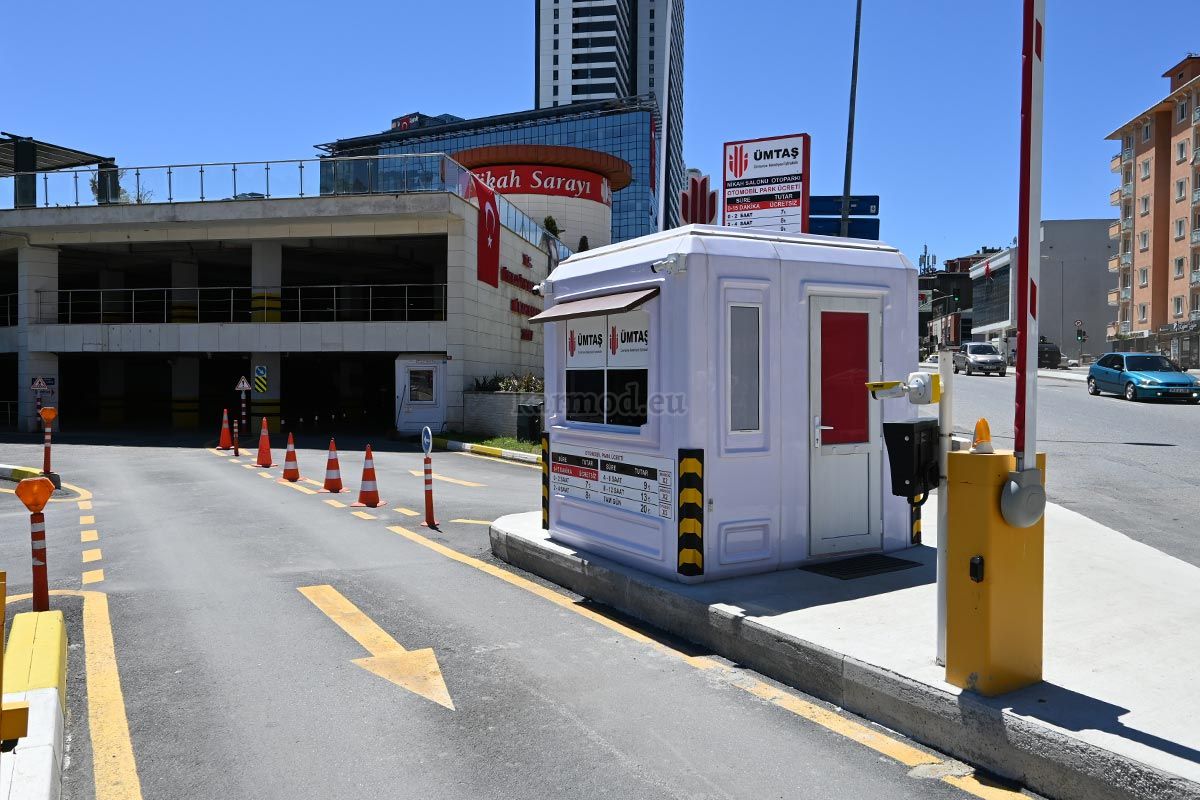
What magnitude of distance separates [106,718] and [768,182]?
16329 mm

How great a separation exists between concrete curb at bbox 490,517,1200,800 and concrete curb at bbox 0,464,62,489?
1284 cm

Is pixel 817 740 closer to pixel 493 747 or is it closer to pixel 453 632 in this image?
pixel 493 747

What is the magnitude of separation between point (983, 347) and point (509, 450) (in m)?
32.2

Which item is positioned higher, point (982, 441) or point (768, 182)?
point (768, 182)

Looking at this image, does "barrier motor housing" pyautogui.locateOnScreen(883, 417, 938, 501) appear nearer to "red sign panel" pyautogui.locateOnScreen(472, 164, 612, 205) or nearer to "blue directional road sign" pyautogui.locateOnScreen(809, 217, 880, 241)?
"blue directional road sign" pyautogui.locateOnScreen(809, 217, 880, 241)

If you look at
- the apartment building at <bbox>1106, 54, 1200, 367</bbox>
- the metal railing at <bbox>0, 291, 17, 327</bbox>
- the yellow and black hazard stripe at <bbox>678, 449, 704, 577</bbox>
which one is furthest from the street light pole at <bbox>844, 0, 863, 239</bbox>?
the apartment building at <bbox>1106, 54, 1200, 367</bbox>

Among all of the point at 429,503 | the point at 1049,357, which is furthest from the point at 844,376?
the point at 1049,357

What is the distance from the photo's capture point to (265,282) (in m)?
29.5

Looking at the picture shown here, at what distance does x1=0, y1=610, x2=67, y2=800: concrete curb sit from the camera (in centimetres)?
375

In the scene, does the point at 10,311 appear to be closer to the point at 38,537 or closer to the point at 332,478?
the point at 332,478

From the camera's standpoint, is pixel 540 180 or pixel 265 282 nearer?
A: pixel 265 282

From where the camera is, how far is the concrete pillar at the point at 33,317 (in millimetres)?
30047

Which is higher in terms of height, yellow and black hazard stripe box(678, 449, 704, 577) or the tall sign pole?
the tall sign pole

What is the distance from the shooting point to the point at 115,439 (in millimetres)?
26672
